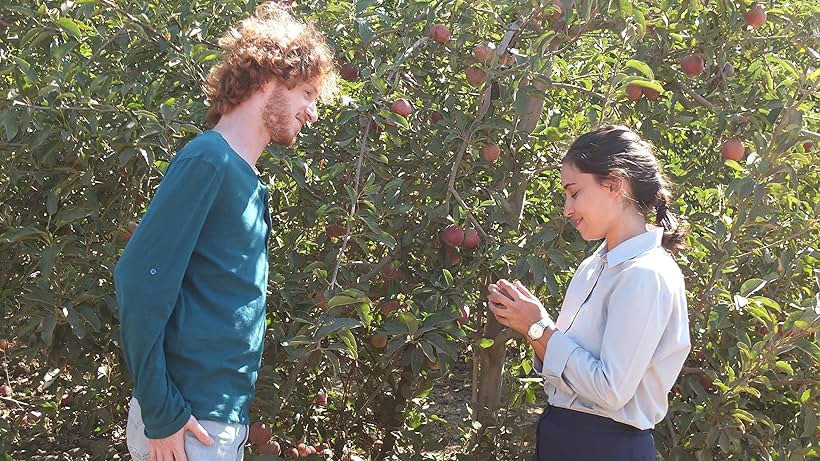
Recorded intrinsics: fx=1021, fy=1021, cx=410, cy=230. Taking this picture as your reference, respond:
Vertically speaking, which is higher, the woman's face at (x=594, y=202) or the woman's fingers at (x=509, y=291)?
the woman's face at (x=594, y=202)

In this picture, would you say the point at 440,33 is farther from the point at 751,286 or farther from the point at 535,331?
the point at 535,331

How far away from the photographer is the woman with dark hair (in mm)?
1768

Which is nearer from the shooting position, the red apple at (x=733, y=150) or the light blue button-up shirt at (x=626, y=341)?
the light blue button-up shirt at (x=626, y=341)

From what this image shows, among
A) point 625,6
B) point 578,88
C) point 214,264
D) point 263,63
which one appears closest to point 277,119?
point 263,63

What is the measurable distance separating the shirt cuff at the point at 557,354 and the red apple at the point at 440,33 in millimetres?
1300

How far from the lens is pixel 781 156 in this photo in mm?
2713

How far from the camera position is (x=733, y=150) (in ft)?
9.53

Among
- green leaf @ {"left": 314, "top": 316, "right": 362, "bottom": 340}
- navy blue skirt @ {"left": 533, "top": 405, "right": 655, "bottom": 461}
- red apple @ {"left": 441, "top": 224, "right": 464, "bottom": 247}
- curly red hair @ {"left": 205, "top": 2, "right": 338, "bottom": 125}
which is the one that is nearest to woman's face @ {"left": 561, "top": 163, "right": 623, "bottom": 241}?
navy blue skirt @ {"left": 533, "top": 405, "right": 655, "bottom": 461}

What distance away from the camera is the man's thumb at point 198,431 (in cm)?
163

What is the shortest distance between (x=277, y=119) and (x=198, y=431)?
0.55 metres

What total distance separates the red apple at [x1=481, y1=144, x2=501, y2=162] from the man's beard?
48.9 inches

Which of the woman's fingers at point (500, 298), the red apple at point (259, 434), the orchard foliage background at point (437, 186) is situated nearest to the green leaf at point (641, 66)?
the orchard foliage background at point (437, 186)

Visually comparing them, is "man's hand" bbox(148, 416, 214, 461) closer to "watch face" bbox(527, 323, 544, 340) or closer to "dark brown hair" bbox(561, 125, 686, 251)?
"watch face" bbox(527, 323, 544, 340)

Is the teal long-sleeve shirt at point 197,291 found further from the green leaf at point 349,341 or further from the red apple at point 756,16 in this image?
the red apple at point 756,16
